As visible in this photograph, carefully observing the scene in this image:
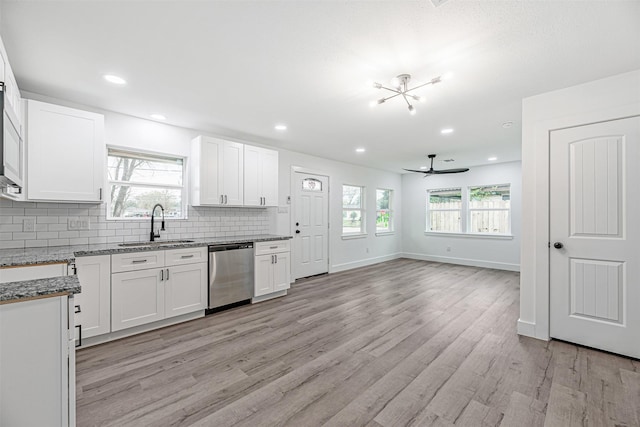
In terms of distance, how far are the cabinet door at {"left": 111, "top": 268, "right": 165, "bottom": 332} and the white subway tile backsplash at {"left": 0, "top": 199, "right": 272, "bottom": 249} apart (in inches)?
27.0

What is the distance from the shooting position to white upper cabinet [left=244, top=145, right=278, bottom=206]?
4.29m

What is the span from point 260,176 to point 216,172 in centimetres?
73

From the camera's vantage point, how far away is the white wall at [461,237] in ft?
20.7

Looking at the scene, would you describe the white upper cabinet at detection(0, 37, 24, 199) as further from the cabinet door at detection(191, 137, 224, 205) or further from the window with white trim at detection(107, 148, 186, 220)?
the cabinet door at detection(191, 137, 224, 205)

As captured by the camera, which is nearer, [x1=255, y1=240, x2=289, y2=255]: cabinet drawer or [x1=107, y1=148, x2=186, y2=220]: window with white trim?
[x1=107, y1=148, x2=186, y2=220]: window with white trim

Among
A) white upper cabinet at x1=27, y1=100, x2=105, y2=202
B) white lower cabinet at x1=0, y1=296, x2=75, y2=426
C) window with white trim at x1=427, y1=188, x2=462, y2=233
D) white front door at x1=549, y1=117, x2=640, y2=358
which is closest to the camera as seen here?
white lower cabinet at x1=0, y1=296, x2=75, y2=426

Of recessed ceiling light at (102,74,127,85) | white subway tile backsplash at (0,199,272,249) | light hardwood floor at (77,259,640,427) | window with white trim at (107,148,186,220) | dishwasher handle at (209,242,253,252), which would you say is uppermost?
recessed ceiling light at (102,74,127,85)

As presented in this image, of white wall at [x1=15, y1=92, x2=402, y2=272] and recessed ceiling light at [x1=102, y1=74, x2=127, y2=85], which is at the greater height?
recessed ceiling light at [x1=102, y1=74, x2=127, y2=85]

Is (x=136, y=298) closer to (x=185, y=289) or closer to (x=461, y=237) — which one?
(x=185, y=289)

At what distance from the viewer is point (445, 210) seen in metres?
7.44

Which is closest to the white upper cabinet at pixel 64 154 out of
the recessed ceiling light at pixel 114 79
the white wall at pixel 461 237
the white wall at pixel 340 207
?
the recessed ceiling light at pixel 114 79

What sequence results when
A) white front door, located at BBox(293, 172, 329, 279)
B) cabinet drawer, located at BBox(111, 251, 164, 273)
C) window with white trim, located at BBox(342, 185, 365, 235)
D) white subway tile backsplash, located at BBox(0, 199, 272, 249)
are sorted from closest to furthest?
white subway tile backsplash, located at BBox(0, 199, 272, 249) → cabinet drawer, located at BBox(111, 251, 164, 273) → white front door, located at BBox(293, 172, 329, 279) → window with white trim, located at BBox(342, 185, 365, 235)

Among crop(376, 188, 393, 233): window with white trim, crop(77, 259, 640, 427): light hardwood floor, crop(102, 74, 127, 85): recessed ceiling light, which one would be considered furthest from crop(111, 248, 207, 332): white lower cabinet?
crop(376, 188, 393, 233): window with white trim

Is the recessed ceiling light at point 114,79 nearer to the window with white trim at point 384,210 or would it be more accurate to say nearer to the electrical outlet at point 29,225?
the electrical outlet at point 29,225
